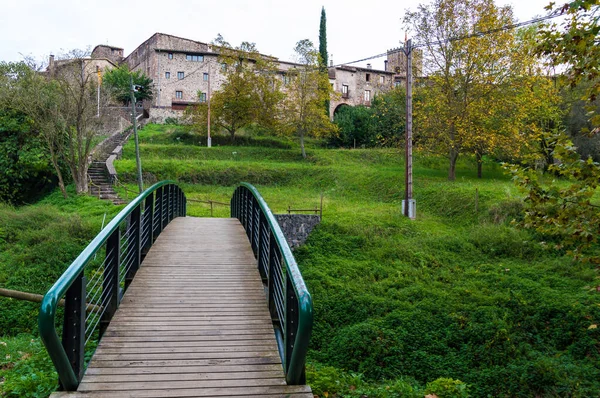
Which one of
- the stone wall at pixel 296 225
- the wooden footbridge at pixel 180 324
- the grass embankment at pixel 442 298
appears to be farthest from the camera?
the stone wall at pixel 296 225

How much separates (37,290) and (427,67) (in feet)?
70.9

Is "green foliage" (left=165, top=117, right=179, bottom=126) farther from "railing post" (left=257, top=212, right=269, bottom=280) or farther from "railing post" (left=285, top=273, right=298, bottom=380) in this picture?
"railing post" (left=285, top=273, right=298, bottom=380)

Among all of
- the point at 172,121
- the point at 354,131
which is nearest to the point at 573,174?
the point at 354,131

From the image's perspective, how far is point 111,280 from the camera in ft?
17.4

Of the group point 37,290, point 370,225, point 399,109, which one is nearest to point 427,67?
point 399,109

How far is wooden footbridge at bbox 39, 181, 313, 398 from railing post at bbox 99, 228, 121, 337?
0.01 metres

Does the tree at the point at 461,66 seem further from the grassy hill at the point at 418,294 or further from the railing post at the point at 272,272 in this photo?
the railing post at the point at 272,272

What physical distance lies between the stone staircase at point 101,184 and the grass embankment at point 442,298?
156 inches

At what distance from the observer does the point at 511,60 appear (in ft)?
84.7

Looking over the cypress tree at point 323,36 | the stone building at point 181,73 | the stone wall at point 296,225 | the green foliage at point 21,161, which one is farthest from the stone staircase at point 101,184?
the cypress tree at point 323,36

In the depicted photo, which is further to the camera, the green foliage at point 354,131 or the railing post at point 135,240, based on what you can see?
the green foliage at point 354,131

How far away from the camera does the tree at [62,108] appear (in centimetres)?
2377

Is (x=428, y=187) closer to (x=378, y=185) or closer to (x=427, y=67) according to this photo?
(x=378, y=185)

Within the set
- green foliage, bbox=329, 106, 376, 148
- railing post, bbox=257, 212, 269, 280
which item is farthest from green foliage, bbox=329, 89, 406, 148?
railing post, bbox=257, 212, 269, 280
